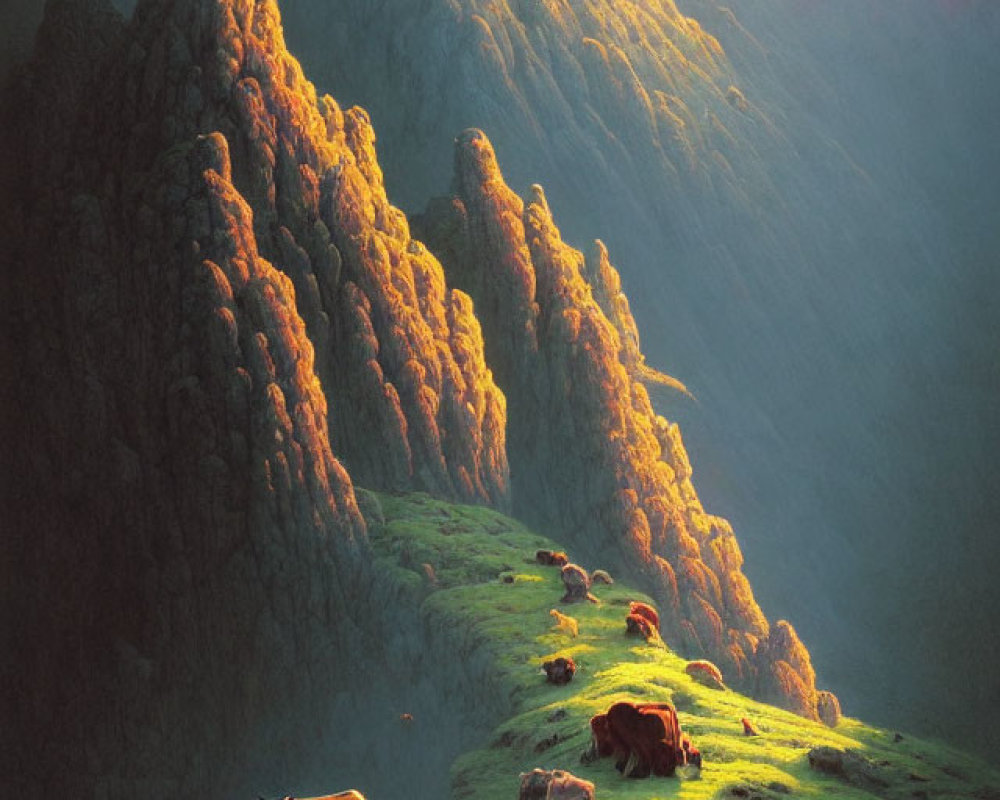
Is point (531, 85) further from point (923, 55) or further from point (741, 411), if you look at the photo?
point (923, 55)

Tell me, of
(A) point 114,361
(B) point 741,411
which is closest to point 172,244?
(A) point 114,361

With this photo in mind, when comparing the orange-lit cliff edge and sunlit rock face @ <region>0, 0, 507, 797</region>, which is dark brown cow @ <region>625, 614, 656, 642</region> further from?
the orange-lit cliff edge

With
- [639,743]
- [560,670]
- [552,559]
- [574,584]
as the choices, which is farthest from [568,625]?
[639,743]

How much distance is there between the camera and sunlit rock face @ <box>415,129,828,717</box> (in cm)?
6631

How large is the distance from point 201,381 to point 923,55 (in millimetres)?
144156

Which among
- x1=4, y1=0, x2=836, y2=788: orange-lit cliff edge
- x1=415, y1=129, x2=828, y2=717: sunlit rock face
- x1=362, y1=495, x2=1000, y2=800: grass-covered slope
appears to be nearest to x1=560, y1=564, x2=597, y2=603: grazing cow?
x1=362, y1=495, x2=1000, y2=800: grass-covered slope

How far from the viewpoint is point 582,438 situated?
223 feet

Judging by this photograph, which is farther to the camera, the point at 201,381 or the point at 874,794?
the point at 201,381

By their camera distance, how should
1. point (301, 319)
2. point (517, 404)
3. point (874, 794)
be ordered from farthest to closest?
point (517, 404) → point (301, 319) → point (874, 794)

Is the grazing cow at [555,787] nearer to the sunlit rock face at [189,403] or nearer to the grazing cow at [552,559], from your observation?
the sunlit rock face at [189,403]

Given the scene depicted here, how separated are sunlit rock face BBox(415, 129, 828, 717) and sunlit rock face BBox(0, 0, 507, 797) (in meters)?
8.39

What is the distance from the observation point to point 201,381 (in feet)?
169

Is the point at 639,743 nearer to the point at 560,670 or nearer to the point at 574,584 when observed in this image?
the point at 560,670

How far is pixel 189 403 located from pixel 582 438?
2476 cm
